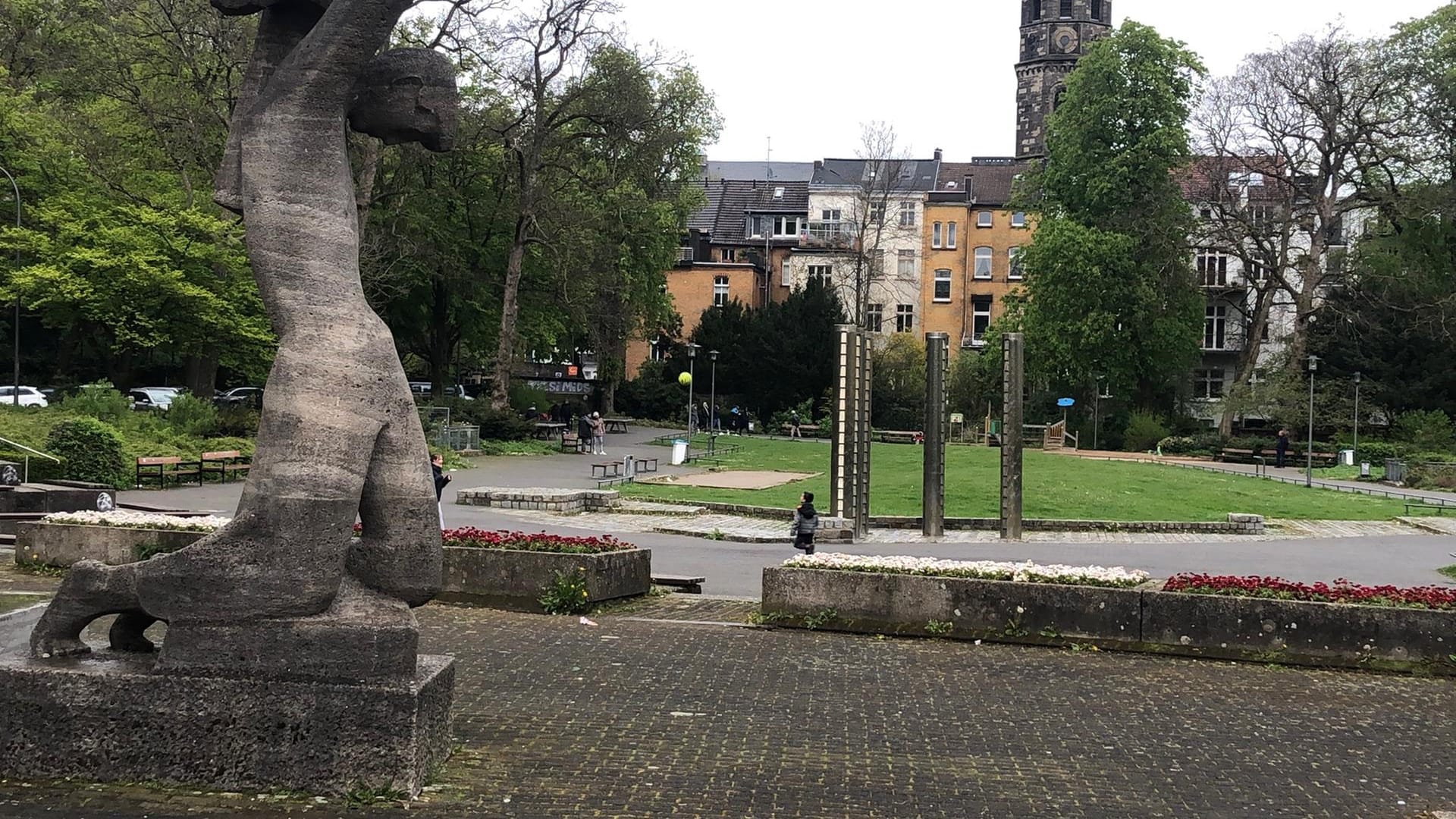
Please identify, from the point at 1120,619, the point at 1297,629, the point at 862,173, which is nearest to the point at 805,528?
the point at 1120,619

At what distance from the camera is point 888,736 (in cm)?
748

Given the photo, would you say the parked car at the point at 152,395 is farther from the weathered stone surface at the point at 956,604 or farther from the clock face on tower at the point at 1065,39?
the clock face on tower at the point at 1065,39

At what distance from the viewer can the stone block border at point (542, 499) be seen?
23.5 metres

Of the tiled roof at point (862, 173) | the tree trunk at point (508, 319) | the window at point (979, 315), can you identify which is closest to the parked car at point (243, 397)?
the tree trunk at point (508, 319)

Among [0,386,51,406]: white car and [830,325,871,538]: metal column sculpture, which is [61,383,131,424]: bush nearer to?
[0,386,51,406]: white car

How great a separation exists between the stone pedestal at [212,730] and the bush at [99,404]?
23085mm

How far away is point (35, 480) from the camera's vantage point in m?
21.8

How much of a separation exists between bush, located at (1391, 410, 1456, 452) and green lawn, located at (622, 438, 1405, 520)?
11792 millimetres

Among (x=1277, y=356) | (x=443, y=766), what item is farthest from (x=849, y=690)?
(x=1277, y=356)

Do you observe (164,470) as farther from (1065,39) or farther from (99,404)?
(1065,39)

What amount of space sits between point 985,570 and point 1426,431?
1657 inches

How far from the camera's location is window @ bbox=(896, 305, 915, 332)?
247ft

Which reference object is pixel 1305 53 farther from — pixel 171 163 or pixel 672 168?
pixel 171 163

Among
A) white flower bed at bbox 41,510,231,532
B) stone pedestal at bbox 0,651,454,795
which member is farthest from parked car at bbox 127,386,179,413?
stone pedestal at bbox 0,651,454,795
